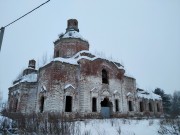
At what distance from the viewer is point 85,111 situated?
700 inches

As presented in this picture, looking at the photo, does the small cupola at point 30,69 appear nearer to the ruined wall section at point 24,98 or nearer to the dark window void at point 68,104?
the ruined wall section at point 24,98

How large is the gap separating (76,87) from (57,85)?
204 cm

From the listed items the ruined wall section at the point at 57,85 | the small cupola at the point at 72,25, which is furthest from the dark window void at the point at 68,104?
the small cupola at the point at 72,25

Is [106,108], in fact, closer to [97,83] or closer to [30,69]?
[97,83]

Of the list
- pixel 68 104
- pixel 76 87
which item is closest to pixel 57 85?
pixel 76 87

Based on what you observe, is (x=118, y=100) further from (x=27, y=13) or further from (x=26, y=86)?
(x=27, y=13)

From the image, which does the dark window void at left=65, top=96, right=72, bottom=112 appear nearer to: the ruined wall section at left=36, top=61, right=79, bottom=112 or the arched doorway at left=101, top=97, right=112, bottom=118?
the ruined wall section at left=36, top=61, right=79, bottom=112

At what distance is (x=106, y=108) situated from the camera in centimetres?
2030

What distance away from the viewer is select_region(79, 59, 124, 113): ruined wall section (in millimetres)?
18438

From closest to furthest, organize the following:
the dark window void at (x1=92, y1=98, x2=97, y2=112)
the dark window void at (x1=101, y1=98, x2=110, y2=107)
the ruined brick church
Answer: the ruined brick church, the dark window void at (x1=92, y1=98, x2=97, y2=112), the dark window void at (x1=101, y1=98, x2=110, y2=107)

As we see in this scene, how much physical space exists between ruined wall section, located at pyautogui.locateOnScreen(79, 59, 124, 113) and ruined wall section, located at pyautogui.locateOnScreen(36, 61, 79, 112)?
0.73 m

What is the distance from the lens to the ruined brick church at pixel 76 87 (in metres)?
17.9

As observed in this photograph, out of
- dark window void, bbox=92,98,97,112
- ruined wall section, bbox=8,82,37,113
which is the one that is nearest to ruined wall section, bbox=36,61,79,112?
dark window void, bbox=92,98,97,112

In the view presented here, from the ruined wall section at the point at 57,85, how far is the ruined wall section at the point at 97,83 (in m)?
0.73
